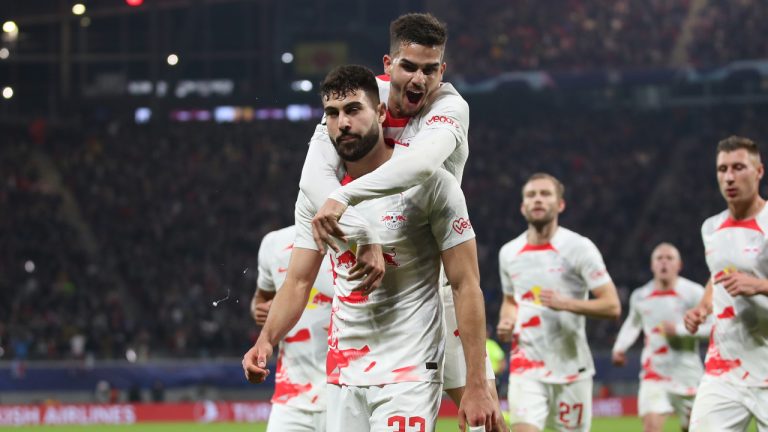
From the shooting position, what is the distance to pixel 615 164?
3469 centimetres

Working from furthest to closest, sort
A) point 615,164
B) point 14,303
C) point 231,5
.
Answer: point 231,5 → point 615,164 → point 14,303

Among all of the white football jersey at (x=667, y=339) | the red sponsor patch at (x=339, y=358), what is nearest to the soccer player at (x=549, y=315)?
the white football jersey at (x=667, y=339)

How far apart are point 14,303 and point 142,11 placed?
13816mm

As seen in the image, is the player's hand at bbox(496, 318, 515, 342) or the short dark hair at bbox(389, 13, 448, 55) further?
the player's hand at bbox(496, 318, 515, 342)

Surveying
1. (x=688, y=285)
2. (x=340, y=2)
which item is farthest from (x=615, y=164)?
(x=688, y=285)

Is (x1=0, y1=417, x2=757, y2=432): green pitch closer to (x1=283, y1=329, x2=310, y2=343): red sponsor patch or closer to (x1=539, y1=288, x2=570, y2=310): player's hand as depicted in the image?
(x1=539, y1=288, x2=570, y2=310): player's hand

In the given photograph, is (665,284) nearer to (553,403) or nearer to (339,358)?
(553,403)

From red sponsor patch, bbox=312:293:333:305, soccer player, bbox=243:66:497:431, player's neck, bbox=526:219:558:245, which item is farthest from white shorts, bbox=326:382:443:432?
player's neck, bbox=526:219:558:245

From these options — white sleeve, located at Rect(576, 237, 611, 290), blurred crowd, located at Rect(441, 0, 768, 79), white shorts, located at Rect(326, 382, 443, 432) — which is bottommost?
white shorts, located at Rect(326, 382, 443, 432)

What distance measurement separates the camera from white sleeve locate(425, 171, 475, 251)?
4785 millimetres

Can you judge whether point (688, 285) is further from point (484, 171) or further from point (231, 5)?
point (231, 5)

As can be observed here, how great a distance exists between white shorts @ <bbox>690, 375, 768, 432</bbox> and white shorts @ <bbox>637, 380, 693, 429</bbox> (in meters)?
4.87

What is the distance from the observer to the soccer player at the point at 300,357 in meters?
6.95

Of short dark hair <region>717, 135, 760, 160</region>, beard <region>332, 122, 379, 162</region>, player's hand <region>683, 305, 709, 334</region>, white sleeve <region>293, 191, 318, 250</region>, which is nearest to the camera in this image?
beard <region>332, 122, 379, 162</region>
